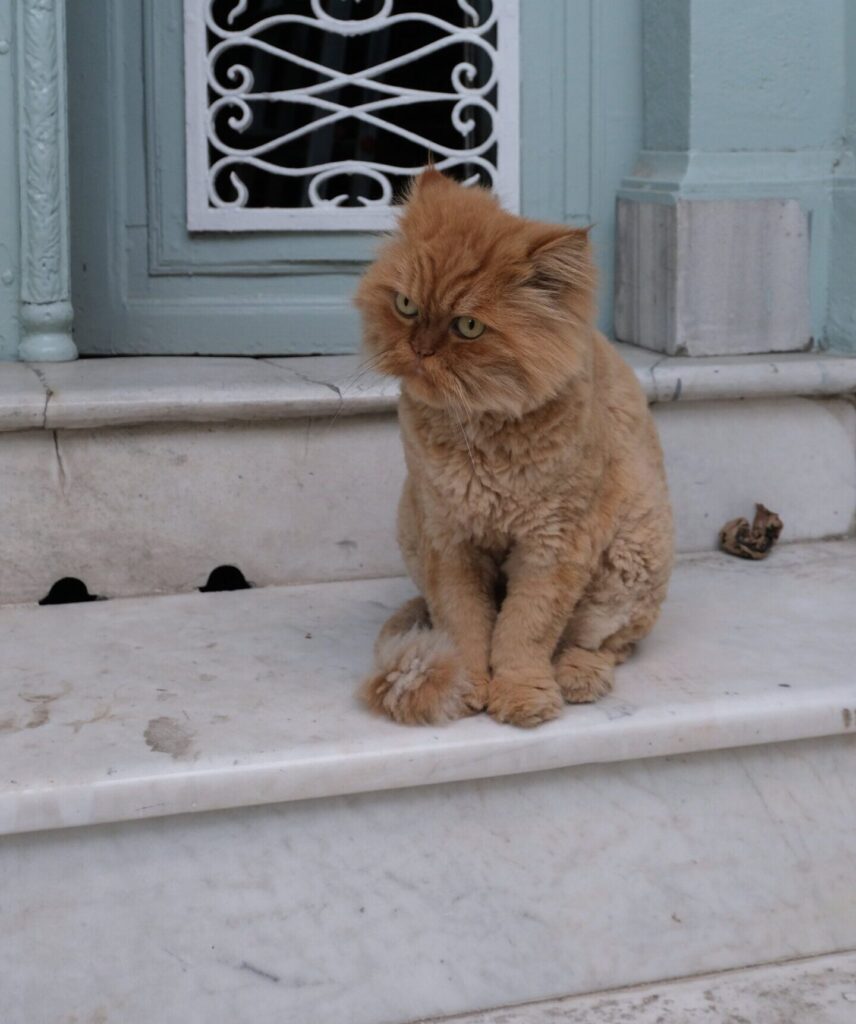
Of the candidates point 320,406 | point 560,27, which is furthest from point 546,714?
point 560,27

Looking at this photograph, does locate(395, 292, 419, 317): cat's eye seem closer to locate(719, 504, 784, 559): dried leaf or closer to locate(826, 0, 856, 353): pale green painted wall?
locate(719, 504, 784, 559): dried leaf

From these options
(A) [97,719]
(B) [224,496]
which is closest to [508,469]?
(A) [97,719]

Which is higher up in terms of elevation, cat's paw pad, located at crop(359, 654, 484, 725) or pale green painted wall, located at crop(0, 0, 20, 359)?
pale green painted wall, located at crop(0, 0, 20, 359)

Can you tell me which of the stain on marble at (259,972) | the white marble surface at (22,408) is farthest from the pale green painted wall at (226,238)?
the stain on marble at (259,972)

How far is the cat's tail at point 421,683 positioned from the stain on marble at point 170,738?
24 centimetres

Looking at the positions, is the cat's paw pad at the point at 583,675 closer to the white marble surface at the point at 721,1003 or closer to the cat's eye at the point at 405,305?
the white marble surface at the point at 721,1003

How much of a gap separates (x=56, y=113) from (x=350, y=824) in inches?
58.0

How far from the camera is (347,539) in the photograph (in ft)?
8.02

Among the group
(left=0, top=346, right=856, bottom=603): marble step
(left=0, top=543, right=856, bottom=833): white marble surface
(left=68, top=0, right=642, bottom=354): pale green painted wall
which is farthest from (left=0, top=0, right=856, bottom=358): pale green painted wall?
(left=0, top=543, right=856, bottom=833): white marble surface

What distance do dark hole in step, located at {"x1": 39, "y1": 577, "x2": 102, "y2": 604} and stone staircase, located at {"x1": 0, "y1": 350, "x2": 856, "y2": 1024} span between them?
0.9 inches

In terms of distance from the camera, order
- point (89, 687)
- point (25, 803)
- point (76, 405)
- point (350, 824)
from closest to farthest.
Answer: point (25, 803) < point (350, 824) < point (89, 687) < point (76, 405)

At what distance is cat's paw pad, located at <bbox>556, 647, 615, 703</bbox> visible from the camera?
6.08ft

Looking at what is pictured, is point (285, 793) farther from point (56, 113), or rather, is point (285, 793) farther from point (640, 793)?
point (56, 113)

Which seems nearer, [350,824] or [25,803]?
[25,803]
